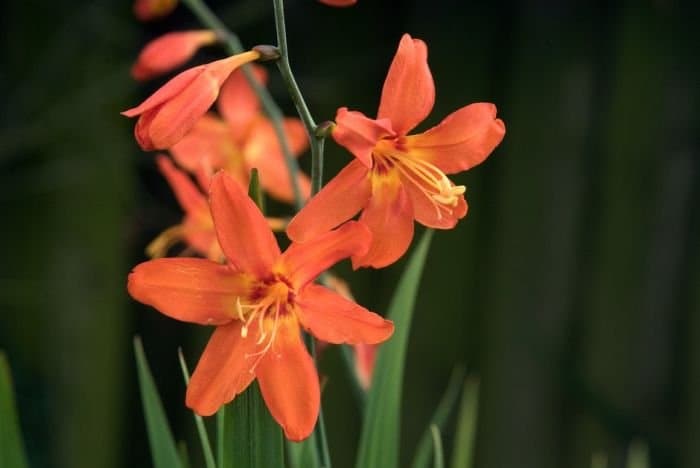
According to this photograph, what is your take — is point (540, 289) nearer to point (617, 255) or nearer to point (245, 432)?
point (617, 255)

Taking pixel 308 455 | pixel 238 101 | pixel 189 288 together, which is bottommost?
pixel 308 455

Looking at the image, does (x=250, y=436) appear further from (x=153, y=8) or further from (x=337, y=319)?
(x=153, y=8)

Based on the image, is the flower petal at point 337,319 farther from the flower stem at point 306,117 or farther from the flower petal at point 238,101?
the flower petal at point 238,101

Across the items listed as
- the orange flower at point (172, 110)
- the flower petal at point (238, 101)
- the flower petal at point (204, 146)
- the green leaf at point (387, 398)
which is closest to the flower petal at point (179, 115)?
the orange flower at point (172, 110)

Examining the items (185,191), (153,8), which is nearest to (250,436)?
(185,191)

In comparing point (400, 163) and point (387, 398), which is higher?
point (400, 163)

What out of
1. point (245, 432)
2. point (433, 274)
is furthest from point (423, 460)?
point (433, 274)
